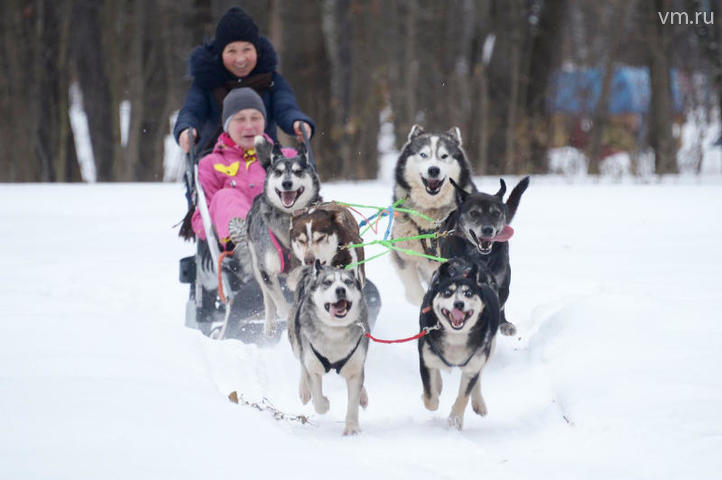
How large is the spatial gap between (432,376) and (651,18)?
12.4 m

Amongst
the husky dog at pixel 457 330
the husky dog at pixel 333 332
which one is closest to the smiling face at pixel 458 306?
the husky dog at pixel 457 330

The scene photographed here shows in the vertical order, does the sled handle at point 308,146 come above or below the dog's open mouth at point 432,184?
above

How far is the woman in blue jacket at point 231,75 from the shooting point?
6.49 metres

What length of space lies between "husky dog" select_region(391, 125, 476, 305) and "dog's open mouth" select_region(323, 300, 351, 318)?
1.58 m

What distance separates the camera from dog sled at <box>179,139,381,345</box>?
5.60 m

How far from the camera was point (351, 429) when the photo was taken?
3.96 m

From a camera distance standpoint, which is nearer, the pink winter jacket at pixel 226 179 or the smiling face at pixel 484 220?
the smiling face at pixel 484 220

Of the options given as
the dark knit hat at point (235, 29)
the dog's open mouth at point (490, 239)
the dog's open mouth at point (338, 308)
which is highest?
the dark knit hat at point (235, 29)

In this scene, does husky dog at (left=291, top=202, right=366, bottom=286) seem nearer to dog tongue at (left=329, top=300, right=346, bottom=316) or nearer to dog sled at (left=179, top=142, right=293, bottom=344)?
dog tongue at (left=329, top=300, right=346, bottom=316)

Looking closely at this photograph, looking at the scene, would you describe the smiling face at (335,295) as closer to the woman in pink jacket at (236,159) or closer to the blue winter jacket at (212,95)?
the woman in pink jacket at (236,159)

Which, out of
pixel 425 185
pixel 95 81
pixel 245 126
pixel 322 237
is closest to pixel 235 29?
pixel 245 126

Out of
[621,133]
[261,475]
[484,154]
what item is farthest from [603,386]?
[621,133]

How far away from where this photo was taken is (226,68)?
6.62 m

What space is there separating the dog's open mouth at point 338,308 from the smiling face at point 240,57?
312 cm
